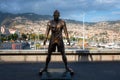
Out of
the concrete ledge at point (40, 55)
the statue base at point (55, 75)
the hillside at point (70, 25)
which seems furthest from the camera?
the hillside at point (70, 25)

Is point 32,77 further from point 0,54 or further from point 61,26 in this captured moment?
point 0,54

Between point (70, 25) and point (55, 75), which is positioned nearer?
point (55, 75)

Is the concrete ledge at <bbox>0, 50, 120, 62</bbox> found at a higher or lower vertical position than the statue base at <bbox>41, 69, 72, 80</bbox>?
higher

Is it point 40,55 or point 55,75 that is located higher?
point 40,55

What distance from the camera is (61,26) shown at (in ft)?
38.9

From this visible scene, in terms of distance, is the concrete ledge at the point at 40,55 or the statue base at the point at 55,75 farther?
the concrete ledge at the point at 40,55

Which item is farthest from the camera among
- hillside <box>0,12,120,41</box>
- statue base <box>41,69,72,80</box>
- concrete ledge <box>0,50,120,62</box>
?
hillside <box>0,12,120,41</box>

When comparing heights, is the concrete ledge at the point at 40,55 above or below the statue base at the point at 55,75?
above

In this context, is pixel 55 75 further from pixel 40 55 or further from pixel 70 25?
pixel 70 25

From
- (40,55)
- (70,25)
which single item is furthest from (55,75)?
(70,25)

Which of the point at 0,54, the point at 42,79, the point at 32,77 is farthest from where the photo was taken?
the point at 0,54

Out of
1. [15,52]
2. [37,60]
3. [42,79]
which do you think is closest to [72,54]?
[37,60]

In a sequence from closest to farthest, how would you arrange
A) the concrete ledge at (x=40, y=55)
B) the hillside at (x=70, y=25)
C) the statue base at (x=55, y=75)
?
1. the statue base at (x=55, y=75)
2. the concrete ledge at (x=40, y=55)
3. the hillside at (x=70, y=25)

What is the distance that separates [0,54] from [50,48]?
7.45m
